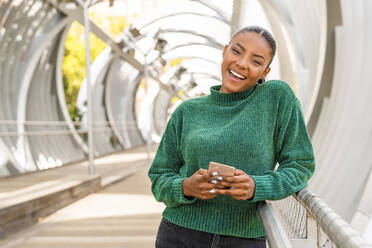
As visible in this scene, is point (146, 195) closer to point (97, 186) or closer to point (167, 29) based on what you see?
point (97, 186)

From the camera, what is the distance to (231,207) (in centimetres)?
163

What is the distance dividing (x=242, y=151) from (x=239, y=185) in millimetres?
177

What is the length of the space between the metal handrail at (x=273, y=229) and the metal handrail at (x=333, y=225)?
3.9 inches

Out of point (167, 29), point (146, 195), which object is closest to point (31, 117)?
point (146, 195)

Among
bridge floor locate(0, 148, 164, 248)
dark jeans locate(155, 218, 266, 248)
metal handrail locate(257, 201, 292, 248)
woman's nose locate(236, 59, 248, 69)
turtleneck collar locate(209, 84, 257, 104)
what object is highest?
woman's nose locate(236, 59, 248, 69)

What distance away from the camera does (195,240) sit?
5.41 ft

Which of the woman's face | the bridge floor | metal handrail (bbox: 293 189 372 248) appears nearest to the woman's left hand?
metal handrail (bbox: 293 189 372 248)

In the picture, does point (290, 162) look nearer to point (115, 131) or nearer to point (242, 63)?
point (242, 63)

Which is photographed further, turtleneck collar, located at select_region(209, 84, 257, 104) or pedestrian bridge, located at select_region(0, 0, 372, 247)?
pedestrian bridge, located at select_region(0, 0, 372, 247)

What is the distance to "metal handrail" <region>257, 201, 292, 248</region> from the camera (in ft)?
4.23

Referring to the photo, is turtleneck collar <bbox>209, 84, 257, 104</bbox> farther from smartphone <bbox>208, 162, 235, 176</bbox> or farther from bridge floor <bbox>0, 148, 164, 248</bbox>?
bridge floor <bbox>0, 148, 164, 248</bbox>

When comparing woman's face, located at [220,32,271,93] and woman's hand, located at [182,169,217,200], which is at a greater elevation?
woman's face, located at [220,32,271,93]

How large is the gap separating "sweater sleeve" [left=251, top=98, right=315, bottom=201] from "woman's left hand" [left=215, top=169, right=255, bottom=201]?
3cm

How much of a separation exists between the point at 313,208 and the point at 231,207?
0.36 meters
